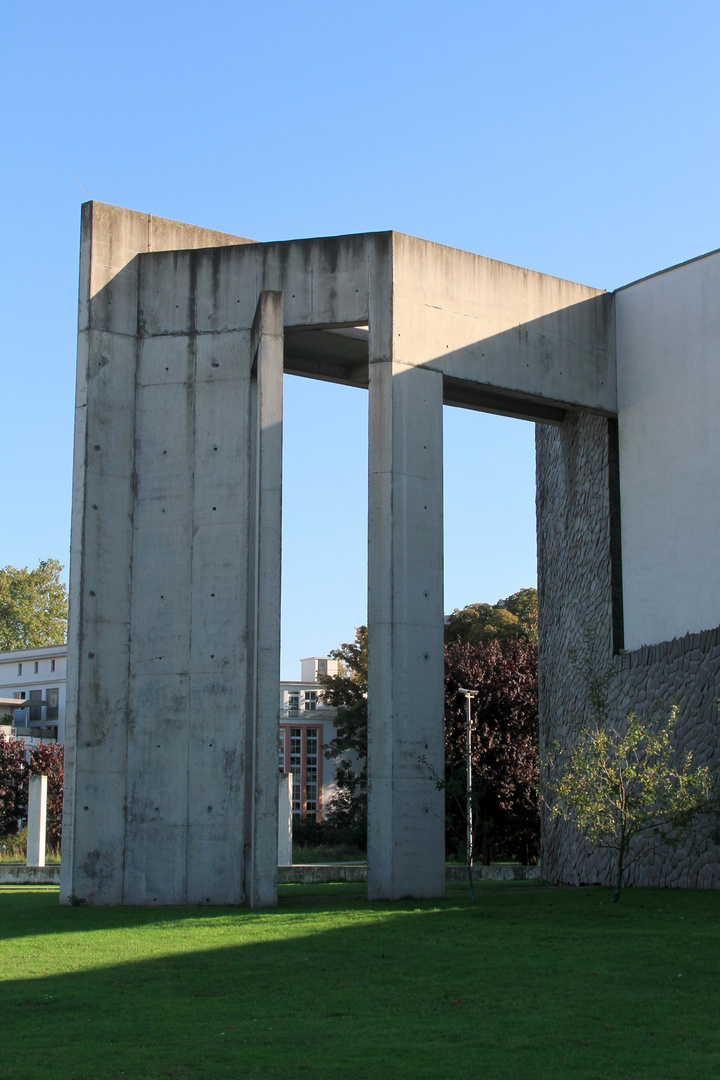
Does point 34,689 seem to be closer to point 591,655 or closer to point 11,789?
point 11,789

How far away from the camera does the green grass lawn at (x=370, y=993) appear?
690 cm

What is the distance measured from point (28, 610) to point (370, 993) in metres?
56.0

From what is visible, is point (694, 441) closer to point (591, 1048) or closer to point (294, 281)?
point (294, 281)

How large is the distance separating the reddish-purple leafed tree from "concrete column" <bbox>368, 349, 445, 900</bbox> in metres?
13.3

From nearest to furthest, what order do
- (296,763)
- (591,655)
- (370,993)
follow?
1. (370,993)
2. (591,655)
3. (296,763)

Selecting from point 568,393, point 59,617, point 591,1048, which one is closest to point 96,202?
point 568,393

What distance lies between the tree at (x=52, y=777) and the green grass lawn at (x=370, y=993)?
21477 mm

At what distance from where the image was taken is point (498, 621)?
47.1m

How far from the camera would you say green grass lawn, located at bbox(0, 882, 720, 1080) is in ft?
22.6

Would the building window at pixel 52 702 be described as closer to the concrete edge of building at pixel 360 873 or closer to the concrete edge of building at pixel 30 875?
the concrete edge of building at pixel 360 873

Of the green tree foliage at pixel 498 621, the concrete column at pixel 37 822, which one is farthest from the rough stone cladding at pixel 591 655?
the green tree foliage at pixel 498 621

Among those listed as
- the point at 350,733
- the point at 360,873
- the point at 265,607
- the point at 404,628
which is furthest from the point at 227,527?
the point at 350,733

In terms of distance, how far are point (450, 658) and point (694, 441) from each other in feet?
52.0

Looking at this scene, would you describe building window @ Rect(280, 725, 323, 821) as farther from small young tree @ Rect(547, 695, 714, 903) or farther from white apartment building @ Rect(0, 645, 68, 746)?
small young tree @ Rect(547, 695, 714, 903)
